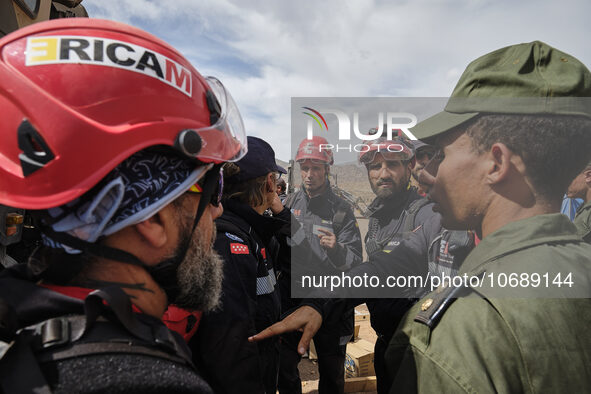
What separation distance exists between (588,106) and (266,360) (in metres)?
2.16

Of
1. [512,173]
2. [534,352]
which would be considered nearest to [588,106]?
[512,173]

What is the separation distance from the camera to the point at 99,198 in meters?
1.06

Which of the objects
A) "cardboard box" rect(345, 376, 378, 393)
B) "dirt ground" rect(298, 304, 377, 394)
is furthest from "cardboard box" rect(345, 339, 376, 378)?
"dirt ground" rect(298, 304, 377, 394)

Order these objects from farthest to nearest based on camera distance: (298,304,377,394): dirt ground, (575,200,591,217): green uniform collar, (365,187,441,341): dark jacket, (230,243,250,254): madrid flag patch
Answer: (298,304,377,394): dirt ground < (575,200,591,217): green uniform collar < (365,187,441,341): dark jacket < (230,243,250,254): madrid flag patch

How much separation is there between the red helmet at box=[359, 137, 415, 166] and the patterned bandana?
197 centimetres

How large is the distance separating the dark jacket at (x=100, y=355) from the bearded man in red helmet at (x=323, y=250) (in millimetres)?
2487

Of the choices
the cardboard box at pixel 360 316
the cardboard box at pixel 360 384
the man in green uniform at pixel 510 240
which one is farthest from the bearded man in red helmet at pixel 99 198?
the cardboard box at pixel 360 316

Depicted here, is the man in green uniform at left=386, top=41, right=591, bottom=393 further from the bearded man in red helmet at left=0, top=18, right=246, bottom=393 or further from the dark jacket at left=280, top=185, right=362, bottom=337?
the dark jacket at left=280, top=185, right=362, bottom=337

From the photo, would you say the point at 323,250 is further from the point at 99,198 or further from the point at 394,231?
the point at 99,198

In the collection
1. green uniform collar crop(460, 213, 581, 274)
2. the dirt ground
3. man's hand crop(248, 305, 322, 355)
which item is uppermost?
green uniform collar crop(460, 213, 581, 274)

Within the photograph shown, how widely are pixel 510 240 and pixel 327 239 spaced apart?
2463 millimetres

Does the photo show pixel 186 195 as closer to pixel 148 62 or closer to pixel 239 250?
pixel 148 62

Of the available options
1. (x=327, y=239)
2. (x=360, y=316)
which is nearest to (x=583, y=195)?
(x=327, y=239)

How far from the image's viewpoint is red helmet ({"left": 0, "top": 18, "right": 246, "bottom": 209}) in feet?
3.34
